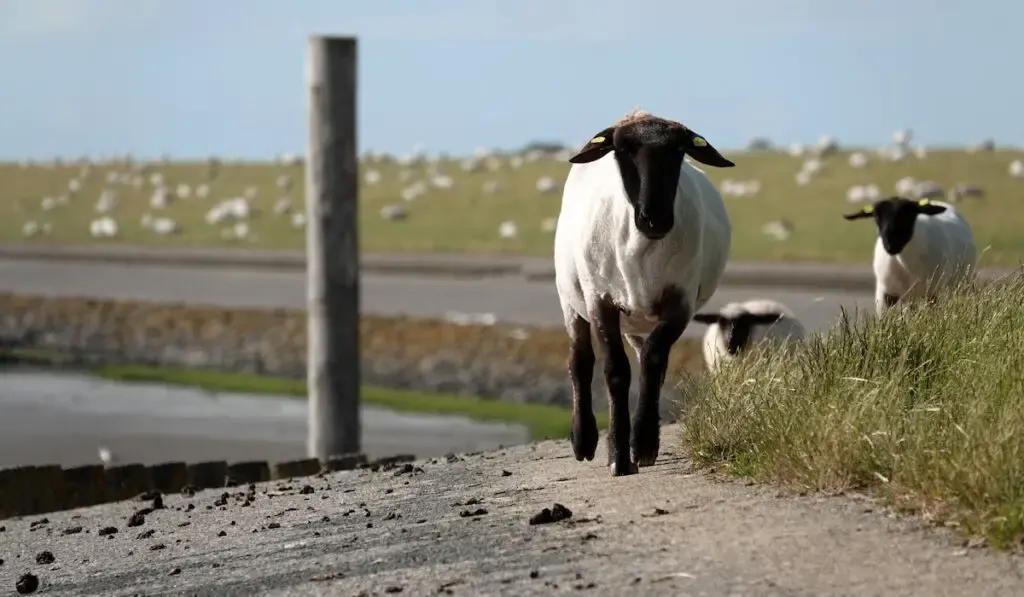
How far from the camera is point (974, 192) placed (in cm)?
4475

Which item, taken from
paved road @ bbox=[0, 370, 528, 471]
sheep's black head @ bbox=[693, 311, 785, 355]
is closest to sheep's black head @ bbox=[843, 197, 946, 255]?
sheep's black head @ bbox=[693, 311, 785, 355]

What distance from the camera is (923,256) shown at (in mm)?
14883

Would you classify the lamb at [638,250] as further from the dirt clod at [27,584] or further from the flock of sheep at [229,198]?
the flock of sheep at [229,198]

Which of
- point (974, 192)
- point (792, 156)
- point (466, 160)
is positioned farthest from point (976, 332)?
point (466, 160)

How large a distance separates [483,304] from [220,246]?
1861cm

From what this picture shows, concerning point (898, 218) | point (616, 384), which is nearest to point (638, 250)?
point (616, 384)

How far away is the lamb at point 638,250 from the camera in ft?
30.9

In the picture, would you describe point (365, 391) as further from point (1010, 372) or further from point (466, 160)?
point (466, 160)

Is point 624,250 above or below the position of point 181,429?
above

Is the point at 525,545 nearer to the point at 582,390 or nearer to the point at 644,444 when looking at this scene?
the point at 644,444

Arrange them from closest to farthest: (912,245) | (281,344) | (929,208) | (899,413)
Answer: (899,413), (929,208), (912,245), (281,344)

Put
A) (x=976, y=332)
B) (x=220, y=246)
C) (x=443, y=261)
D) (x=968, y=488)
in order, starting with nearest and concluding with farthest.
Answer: (x=968, y=488), (x=976, y=332), (x=443, y=261), (x=220, y=246)

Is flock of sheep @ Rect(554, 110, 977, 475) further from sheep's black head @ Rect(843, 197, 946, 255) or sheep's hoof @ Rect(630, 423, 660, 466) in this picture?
sheep's black head @ Rect(843, 197, 946, 255)

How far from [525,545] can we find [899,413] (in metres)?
2.24
